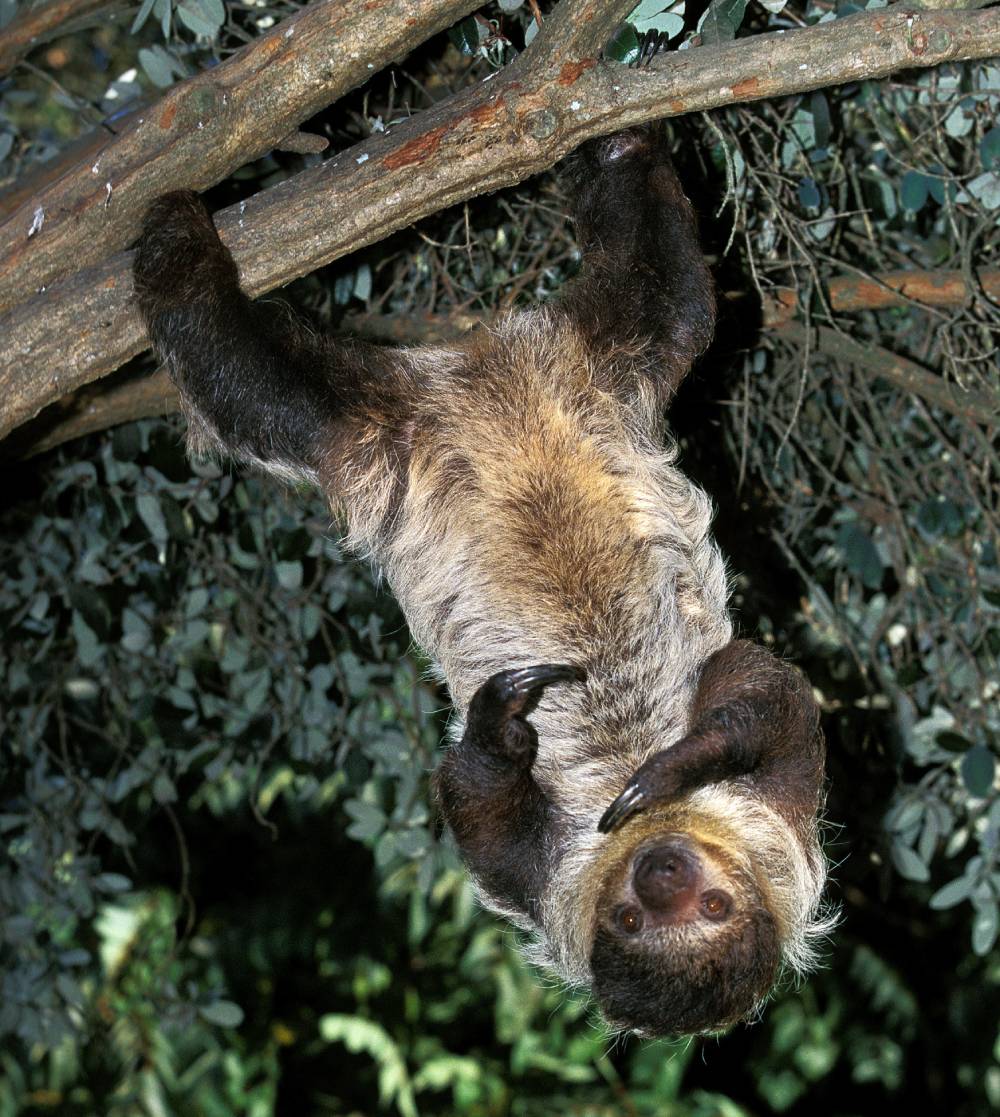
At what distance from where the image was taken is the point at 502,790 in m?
2.76

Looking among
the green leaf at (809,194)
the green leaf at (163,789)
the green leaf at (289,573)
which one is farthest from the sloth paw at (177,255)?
the green leaf at (163,789)

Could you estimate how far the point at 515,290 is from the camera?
12.2ft

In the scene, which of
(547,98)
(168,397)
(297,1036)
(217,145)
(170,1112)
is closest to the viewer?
(547,98)

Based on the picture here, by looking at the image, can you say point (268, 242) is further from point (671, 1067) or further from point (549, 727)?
point (671, 1067)

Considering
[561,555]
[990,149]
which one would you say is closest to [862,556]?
[990,149]

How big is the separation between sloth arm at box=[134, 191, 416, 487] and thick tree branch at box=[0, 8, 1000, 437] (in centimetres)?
7

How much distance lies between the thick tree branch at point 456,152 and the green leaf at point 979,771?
211 centimetres

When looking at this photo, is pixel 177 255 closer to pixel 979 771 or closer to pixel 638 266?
pixel 638 266

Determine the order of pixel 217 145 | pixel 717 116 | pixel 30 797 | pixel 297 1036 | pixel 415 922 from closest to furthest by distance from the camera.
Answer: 1. pixel 217 145
2. pixel 717 116
3. pixel 30 797
4. pixel 415 922
5. pixel 297 1036

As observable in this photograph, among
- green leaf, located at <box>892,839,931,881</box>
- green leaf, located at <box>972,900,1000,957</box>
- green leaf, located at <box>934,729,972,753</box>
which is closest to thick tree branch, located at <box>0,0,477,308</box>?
green leaf, located at <box>934,729,972,753</box>

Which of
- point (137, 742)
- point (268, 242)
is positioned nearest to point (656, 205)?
point (268, 242)

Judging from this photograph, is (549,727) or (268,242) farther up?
(268,242)

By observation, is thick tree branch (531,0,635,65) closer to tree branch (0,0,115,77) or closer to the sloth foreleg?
the sloth foreleg

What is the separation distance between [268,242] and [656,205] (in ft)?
3.17
